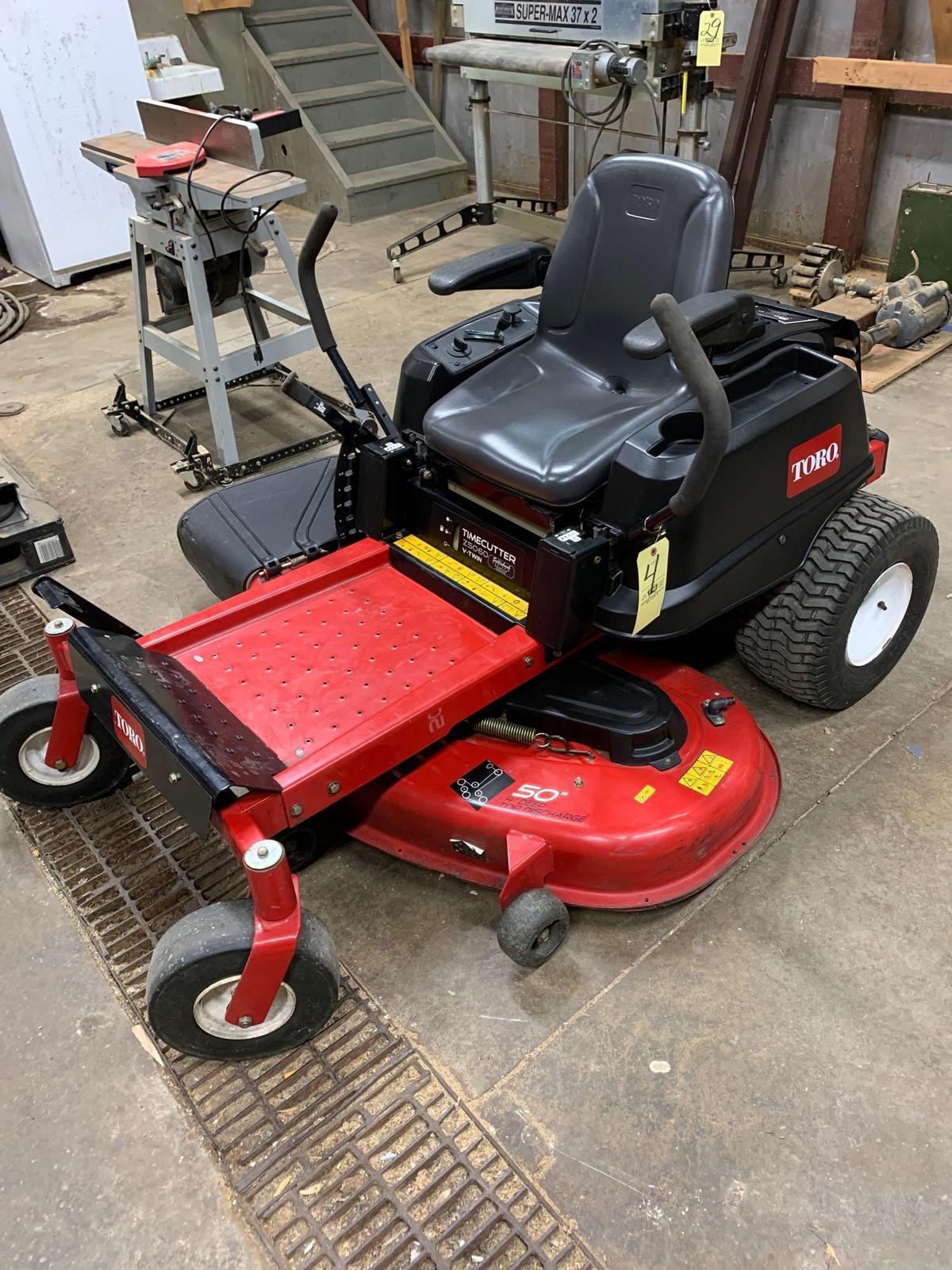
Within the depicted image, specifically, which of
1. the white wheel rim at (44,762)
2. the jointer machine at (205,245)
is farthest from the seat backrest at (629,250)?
the white wheel rim at (44,762)

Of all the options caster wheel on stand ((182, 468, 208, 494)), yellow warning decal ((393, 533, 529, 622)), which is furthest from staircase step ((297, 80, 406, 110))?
yellow warning decal ((393, 533, 529, 622))

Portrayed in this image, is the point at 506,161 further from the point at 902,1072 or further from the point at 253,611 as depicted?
the point at 902,1072

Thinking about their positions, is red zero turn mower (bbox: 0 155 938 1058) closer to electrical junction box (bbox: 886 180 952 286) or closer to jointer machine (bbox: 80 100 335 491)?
jointer machine (bbox: 80 100 335 491)

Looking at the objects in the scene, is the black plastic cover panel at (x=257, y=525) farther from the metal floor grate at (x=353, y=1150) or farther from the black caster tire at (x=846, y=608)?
the black caster tire at (x=846, y=608)

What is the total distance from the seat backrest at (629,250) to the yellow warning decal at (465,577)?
59cm

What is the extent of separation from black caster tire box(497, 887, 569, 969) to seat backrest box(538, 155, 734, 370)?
49.2 inches

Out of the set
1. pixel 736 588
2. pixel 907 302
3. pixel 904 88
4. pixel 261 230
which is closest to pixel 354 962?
pixel 736 588

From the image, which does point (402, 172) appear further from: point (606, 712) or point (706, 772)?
point (706, 772)

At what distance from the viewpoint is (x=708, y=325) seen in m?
1.83

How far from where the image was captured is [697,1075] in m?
1.65

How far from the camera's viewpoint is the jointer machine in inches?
125

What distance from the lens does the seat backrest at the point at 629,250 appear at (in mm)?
2123

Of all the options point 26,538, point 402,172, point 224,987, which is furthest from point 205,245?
point 402,172

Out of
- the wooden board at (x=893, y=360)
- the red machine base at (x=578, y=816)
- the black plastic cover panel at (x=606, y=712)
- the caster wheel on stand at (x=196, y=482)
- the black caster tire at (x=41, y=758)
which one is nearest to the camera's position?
the red machine base at (x=578, y=816)
